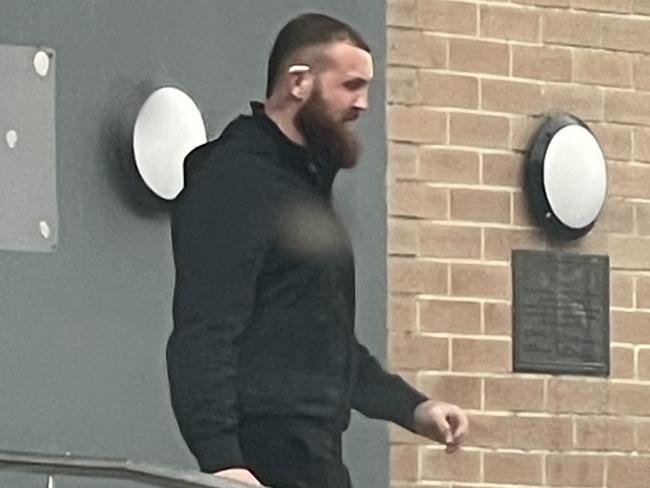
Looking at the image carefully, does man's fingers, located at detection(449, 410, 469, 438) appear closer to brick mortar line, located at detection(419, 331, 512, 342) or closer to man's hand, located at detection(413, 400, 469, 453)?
man's hand, located at detection(413, 400, 469, 453)

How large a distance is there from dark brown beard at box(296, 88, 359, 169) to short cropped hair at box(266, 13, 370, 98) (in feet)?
0.31

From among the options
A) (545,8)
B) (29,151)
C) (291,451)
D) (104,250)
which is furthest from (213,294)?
(545,8)

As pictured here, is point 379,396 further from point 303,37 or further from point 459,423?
point 303,37

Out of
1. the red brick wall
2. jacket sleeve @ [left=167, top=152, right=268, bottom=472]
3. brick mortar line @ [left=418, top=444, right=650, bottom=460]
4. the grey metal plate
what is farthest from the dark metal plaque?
the grey metal plate

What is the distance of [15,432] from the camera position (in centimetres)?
651

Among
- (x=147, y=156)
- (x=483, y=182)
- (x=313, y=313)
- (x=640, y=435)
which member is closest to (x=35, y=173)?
(x=147, y=156)

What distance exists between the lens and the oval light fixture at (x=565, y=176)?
7305mm

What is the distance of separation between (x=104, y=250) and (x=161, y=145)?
25cm

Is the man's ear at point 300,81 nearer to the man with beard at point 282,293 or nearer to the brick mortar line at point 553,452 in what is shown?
the man with beard at point 282,293

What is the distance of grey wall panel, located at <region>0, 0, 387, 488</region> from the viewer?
6543 mm

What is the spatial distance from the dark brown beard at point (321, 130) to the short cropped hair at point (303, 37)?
9cm

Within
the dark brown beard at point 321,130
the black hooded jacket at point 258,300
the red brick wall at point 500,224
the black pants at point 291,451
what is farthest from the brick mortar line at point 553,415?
the dark brown beard at point 321,130

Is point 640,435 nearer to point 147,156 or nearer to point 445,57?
point 445,57

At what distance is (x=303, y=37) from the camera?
689 cm
